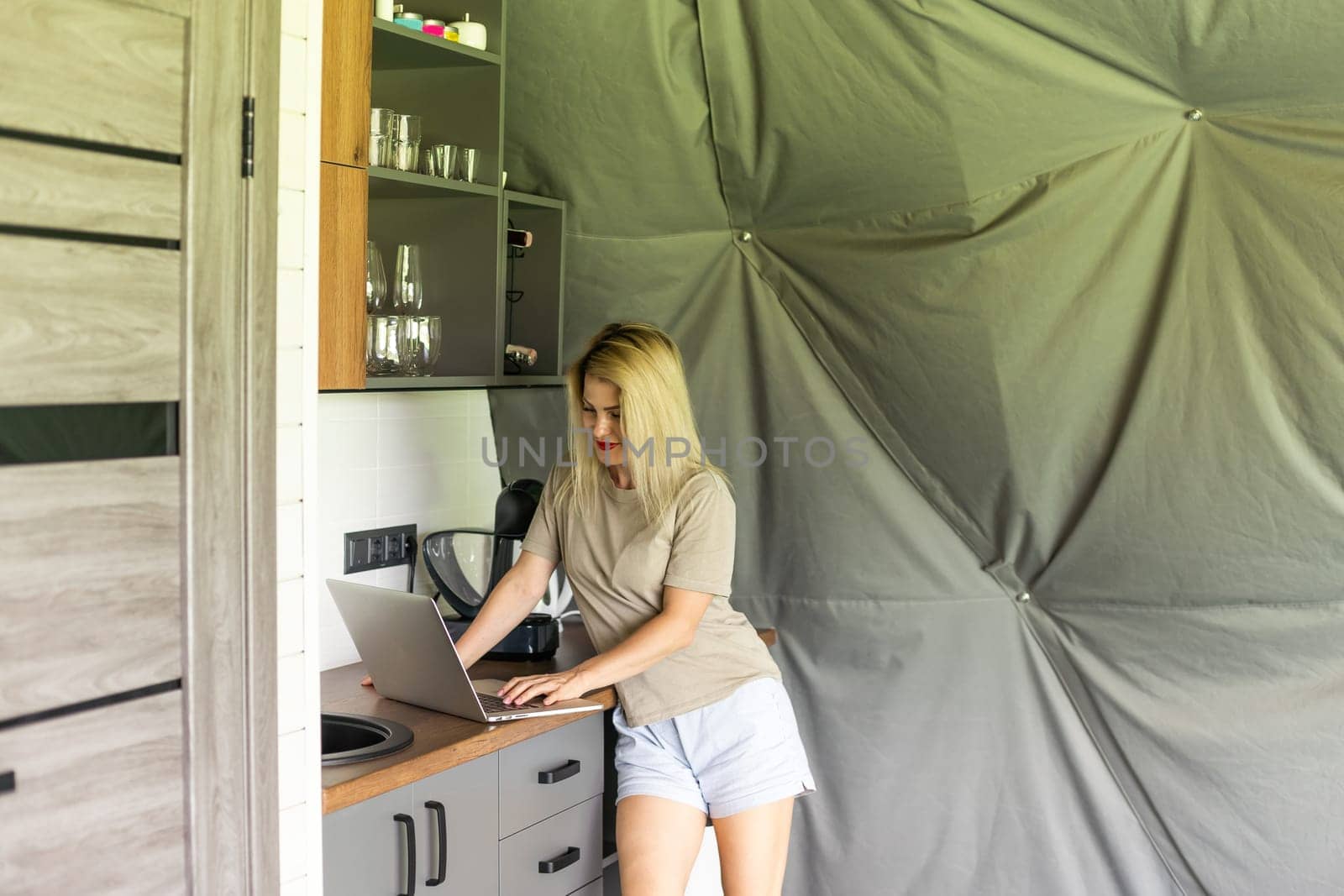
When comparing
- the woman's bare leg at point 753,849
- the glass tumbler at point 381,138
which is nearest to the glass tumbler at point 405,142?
the glass tumbler at point 381,138

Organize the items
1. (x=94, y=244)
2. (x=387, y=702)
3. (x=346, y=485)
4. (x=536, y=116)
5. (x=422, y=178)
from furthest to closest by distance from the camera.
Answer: (x=536, y=116), (x=346, y=485), (x=422, y=178), (x=387, y=702), (x=94, y=244)

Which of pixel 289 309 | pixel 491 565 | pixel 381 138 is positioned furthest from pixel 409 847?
pixel 381 138

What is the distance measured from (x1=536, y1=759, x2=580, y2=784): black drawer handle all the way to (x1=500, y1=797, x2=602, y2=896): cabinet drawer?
78 mm

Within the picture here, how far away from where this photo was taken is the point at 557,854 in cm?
226

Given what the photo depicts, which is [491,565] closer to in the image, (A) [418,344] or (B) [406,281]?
(A) [418,344]

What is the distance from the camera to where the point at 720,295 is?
9.62 feet

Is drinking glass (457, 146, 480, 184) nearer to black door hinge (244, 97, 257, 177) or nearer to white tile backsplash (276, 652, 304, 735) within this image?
A: black door hinge (244, 97, 257, 177)

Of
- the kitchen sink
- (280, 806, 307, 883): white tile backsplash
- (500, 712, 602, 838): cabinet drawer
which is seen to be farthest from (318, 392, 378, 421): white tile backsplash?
(280, 806, 307, 883): white tile backsplash

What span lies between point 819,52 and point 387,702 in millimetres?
1575

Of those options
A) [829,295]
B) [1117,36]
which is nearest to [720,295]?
[829,295]

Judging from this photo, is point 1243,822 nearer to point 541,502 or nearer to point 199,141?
point 541,502

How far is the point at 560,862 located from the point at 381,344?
1.05m

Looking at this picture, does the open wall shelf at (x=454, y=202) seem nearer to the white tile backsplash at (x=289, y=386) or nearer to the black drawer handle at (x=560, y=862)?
the white tile backsplash at (x=289, y=386)

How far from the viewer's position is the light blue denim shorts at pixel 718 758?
2.24 m
